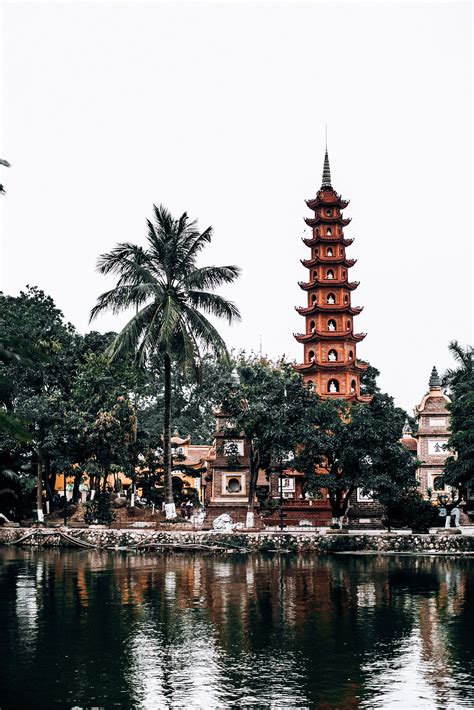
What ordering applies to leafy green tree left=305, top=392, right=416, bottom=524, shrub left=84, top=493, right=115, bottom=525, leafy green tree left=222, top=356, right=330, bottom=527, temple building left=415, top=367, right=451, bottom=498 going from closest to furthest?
leafy green tree left=305, top=392, right=416, bottom=524 < leafy green tree left=222, top=356, right=330, bottom=527 < shrub left=84, top=493, right=115, bottom=525 < temple building left=415, top=367, right=451, bottom=498

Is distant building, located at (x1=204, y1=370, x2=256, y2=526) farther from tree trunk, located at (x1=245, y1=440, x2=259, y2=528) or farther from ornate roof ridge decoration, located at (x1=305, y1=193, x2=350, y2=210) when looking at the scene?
ornate roof ridge decoration, located at (x1=305, y1=193, x2=350, y2=210)

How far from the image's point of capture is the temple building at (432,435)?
4947 cm

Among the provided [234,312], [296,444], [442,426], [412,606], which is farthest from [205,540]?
[442,426]

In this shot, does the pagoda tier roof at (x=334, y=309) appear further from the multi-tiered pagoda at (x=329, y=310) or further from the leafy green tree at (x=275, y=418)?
the leafy green tree at (x=275, y=418)

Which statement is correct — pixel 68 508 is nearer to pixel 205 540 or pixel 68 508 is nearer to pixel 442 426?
pixel 205 540

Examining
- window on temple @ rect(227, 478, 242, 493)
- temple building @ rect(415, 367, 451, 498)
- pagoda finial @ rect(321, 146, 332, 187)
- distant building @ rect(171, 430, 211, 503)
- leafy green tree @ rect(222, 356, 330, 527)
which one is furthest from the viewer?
distant building @ rect(171, 430, 211, 503)

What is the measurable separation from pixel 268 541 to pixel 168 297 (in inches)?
425

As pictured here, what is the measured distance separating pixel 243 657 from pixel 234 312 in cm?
2251


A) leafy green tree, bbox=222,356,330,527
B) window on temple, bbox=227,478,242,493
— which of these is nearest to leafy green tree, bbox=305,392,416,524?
leafy green tree, bbox=222,356,330,527

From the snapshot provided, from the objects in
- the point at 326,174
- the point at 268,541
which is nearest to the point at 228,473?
the point at 268,541

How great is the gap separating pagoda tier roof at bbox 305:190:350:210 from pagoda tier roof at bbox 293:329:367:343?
25.4 ft

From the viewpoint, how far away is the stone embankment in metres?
34.2

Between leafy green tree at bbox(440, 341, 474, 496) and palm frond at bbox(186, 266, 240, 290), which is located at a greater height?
palm frond at bbox(186, 266, 240, 290)

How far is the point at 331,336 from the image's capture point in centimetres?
4881
